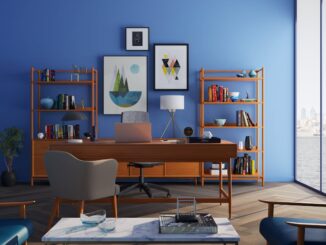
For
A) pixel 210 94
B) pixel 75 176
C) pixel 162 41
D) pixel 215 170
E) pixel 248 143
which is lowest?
pixel 215 170

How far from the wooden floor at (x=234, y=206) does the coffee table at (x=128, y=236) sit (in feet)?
4.11

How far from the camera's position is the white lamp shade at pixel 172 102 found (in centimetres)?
619

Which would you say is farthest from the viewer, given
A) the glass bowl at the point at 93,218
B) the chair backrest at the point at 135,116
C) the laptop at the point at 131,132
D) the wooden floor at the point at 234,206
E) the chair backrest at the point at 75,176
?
the chair backrest at the point at 135,116

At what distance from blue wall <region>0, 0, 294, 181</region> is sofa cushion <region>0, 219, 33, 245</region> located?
4.23 meters

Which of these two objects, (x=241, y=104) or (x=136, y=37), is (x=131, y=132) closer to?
(x=136, y=37)

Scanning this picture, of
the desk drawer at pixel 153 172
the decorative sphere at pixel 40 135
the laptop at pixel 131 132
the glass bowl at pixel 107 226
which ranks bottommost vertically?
the desk drawer at pixel 153 172

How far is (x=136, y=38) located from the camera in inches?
263

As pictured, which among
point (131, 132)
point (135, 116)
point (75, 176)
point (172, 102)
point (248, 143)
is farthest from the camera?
point (248, 143)

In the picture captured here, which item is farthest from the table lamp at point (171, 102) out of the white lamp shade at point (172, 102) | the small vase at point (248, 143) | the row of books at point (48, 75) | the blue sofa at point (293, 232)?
the blue sofa at point (293, 232)

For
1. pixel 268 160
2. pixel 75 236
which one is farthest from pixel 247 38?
pixel 75 236

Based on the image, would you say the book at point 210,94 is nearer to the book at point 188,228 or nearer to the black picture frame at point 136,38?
the black picture frame at point 136,38

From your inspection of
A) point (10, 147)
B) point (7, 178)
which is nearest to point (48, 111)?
point (10, 147)

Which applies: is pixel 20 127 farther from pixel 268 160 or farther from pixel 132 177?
pixel 268 160

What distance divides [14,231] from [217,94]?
4647 millimetres
